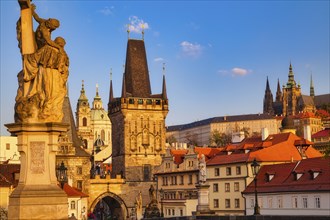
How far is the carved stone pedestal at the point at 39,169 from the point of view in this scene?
1134 centimetres

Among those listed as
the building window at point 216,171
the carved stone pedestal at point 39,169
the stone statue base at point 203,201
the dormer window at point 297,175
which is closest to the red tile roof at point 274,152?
the building window at point 216,171

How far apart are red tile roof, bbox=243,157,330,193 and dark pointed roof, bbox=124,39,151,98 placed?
4229cm

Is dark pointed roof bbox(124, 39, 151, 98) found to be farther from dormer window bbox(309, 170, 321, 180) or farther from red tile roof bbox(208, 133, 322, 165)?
dormer window bbox(309, 170, 321, 180)

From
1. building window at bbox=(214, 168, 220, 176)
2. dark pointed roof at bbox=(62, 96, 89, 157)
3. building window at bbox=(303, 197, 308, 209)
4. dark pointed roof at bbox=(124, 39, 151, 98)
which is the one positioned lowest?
building window at bbox=(303, 197, 308, 209)

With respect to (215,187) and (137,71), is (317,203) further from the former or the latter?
(137,71)

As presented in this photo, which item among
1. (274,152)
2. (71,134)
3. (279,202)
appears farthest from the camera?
(71,134)

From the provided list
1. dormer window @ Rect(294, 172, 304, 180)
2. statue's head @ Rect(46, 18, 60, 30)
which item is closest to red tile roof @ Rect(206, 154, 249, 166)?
dormer window @ Rect(294, 172, 304, 180)

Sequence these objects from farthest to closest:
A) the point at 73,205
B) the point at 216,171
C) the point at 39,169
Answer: the point at 73,205, the point at 216,171, the point at 39,169

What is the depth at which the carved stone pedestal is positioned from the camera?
11344 mm

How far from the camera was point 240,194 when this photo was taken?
59375 mm

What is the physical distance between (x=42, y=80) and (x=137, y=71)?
85.8 m

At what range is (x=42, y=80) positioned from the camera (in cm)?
1180

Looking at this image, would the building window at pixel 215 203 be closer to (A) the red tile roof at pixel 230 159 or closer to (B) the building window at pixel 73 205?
(A) the red tile roof at pixel 230 159

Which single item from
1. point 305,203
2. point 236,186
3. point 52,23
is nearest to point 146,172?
point 236,186
